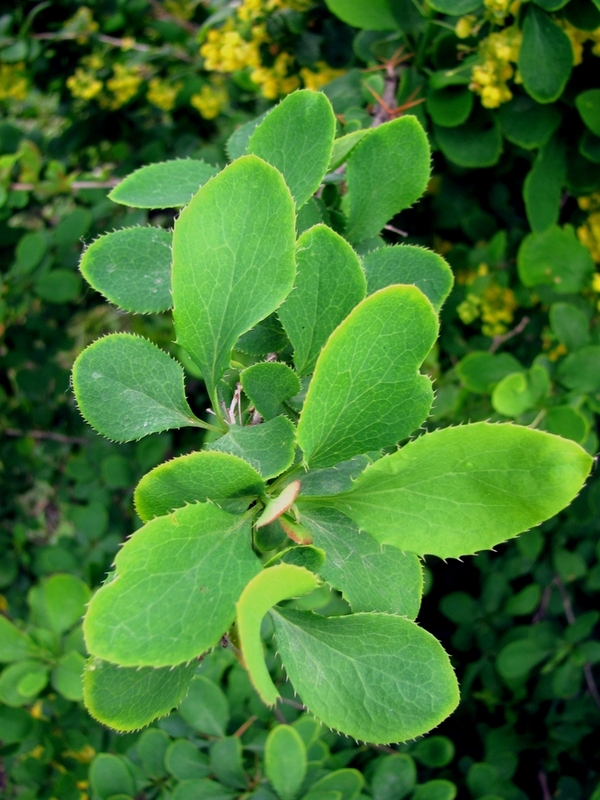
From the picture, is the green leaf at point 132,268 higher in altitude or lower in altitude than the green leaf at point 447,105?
higher

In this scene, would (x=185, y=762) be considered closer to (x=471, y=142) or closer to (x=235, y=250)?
(x=235, y=250)

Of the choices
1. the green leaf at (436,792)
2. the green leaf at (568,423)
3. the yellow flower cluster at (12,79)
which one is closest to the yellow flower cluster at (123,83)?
the yellow flower cluster at (12,79)

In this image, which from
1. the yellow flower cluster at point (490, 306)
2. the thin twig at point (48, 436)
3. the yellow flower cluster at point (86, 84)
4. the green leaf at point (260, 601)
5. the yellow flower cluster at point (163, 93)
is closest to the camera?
the green leaf at point (260, 601)

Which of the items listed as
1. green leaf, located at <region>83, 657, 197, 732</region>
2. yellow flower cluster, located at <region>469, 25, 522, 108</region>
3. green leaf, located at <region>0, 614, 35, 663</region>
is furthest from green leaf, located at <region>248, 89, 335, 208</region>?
green leaf, located at <region>0, 614, 35, 663</region>

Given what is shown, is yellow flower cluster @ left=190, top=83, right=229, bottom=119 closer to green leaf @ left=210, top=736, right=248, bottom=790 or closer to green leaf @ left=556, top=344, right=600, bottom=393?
green leaf @ left=556, top=344, right=600, bottom=393

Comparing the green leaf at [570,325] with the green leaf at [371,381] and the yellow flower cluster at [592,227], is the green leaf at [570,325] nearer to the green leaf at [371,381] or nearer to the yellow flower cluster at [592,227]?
the yellow flower cluster at [592,227]

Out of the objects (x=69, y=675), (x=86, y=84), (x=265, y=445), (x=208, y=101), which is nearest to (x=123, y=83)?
(x=86, y=84)

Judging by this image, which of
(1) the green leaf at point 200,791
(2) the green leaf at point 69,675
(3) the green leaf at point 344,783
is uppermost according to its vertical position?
(1) the green leaf at point 200,791

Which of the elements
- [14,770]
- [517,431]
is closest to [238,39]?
[517,431]
